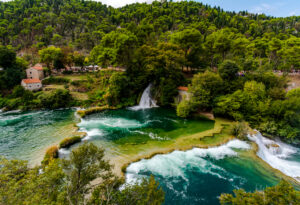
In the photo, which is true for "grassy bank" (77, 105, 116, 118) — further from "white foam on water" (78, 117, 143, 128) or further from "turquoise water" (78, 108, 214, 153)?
"white foam on water" (78, 117, 143, 128)

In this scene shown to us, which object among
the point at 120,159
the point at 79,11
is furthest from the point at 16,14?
the point at 120,159

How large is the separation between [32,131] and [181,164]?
2276 cm

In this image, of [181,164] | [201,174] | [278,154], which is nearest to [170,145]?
Result: [181,164]

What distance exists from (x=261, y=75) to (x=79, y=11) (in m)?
122

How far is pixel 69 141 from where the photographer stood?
18.8 meters

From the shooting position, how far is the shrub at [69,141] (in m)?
18.2

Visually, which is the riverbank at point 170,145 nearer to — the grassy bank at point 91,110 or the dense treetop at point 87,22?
the grassy bank at point 91,110

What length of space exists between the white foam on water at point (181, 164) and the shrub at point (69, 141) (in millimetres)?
8868

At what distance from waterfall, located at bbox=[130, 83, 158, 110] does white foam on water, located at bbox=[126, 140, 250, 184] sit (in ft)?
59.2

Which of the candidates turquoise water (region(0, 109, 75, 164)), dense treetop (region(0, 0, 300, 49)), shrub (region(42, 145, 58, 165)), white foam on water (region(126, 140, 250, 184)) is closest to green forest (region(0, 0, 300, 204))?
shrub (region(42, 145, 58, 165))

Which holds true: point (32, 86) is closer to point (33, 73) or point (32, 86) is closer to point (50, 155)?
point (33, 73)

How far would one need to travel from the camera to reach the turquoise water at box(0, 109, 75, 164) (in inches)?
695

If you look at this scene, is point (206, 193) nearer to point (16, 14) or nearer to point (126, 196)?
point (126, 196)

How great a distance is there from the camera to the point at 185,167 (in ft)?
50.0
